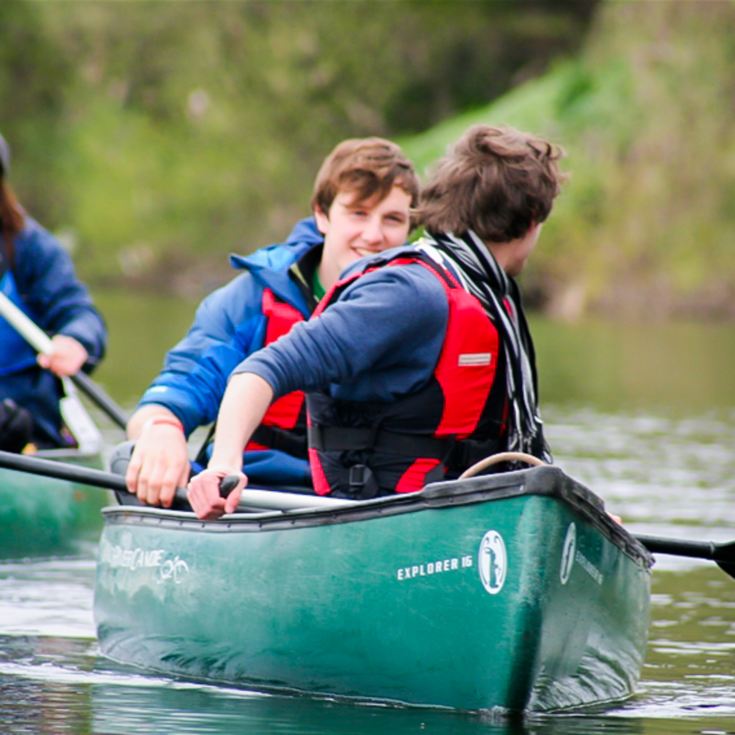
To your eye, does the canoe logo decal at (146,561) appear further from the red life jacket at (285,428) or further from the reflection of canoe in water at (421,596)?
the red life jacket at (285,428)

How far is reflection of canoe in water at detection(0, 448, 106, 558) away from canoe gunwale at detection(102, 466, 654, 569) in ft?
7.39

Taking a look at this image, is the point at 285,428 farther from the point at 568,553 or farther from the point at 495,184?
the point at 568,553

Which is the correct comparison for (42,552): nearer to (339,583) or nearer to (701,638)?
(701,638)

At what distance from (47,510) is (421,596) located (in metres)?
3.17

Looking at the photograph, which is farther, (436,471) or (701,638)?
(701,638)

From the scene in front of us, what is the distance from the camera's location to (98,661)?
16.8 feet

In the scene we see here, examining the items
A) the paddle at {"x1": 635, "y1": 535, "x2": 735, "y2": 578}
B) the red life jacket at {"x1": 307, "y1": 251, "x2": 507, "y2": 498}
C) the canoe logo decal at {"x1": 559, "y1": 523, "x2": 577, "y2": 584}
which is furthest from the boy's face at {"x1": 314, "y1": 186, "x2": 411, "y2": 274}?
the canoe logo decal at {"x1": 559, "y1": 523, "x2": 577, "y2": 584}

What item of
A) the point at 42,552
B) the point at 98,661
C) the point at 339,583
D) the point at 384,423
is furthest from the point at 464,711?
the point at 42,552

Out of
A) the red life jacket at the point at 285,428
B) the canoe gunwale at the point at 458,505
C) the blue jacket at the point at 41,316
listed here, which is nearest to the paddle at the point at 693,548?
the canoe gunwale at the point at 458,505

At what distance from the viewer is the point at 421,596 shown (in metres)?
4.09

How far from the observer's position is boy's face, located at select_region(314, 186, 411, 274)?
523cm

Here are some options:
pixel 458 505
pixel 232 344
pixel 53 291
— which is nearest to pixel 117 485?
pixel 232 344

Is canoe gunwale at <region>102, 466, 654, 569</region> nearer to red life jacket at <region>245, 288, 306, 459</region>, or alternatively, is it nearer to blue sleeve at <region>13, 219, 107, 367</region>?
red life jacket at <region>245, 288, 306, 459</region>

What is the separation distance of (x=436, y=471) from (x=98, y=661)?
1.24 metres
